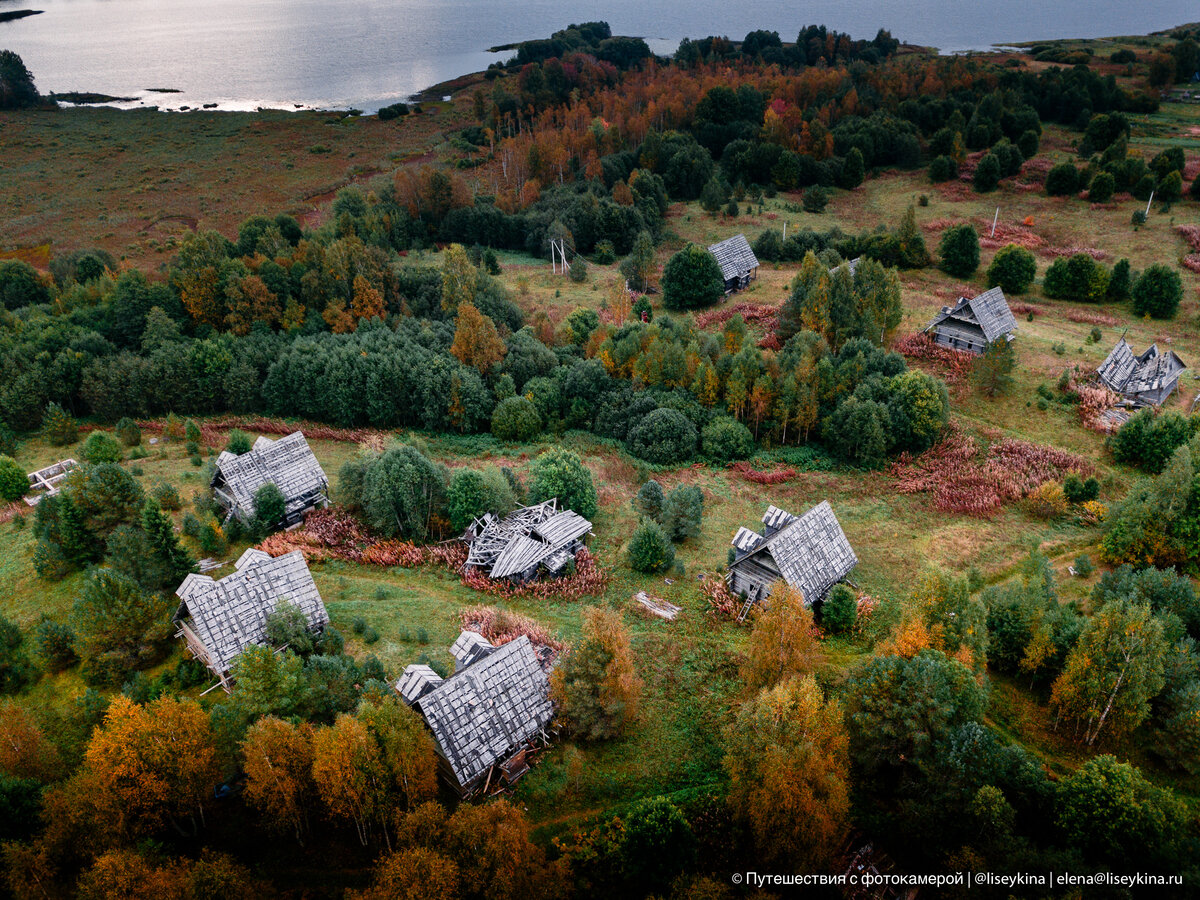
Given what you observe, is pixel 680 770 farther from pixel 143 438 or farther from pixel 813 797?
pixel 143 438

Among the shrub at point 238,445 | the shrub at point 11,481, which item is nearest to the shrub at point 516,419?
the shrub at point 238,445

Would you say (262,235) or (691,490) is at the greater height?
(262,235)

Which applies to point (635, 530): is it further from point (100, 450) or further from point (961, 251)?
point (961, 251)

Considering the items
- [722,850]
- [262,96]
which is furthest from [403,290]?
[262,96]

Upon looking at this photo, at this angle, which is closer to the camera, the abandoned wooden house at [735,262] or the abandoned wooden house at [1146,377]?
the abandoned wooden house at [1146,377]

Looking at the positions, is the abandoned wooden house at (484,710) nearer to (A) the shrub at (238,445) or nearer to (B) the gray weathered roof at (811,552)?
(B) the gray weathered roof at (811,552)

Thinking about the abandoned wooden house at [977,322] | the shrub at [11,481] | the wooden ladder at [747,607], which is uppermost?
the abandoned wooden house at [977,322]

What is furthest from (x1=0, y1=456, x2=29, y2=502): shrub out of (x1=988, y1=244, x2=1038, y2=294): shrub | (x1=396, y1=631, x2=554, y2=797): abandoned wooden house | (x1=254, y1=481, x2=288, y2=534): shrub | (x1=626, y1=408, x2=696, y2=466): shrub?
(x1=988, y1=244, x2=1038, y2=294): shrub

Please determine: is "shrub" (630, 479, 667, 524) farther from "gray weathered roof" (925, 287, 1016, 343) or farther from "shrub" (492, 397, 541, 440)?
"gray weathered roof" (925, 287, 1016, 343)
